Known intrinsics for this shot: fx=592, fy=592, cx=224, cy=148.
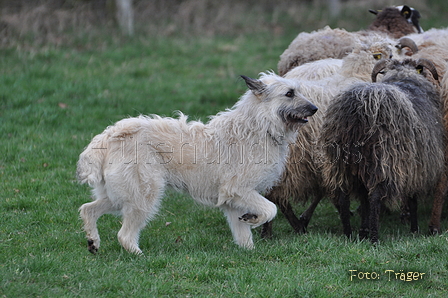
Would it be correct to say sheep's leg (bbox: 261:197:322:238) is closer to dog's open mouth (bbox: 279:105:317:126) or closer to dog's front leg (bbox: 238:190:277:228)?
dog's front leg (bbox: 238:190:277:228)

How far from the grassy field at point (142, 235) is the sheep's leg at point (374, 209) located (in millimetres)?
174

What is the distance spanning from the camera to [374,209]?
5.95 meters

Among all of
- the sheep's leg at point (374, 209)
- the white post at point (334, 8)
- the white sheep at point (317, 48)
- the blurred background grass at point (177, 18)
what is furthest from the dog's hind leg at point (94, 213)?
the white post at point (334, 8)

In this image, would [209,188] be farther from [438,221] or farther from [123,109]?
[123,109]

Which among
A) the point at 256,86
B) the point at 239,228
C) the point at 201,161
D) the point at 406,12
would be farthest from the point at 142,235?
the point at 406,12

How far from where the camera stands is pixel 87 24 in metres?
15.8

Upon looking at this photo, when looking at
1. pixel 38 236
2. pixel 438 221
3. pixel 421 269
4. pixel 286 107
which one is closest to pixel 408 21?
pixel 438 221

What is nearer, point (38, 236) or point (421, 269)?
point (421, 269)

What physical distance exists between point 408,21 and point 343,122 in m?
5.48

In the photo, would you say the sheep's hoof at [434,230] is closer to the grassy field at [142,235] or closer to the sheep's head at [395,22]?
the grassy field at [142,235]

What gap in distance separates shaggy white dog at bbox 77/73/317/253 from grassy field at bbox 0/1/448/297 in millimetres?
433

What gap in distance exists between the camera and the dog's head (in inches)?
229

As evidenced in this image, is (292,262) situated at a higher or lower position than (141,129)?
lower

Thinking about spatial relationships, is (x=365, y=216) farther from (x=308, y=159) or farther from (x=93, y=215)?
(x=93, y=215)
